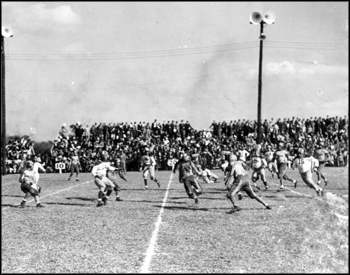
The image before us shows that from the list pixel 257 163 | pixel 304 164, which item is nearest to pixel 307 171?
pixel 304 164

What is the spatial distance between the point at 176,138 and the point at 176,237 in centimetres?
2979

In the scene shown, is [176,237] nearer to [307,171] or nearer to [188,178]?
[188,178]

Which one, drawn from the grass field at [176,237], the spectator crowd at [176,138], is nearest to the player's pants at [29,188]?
the grass field at [176,237]

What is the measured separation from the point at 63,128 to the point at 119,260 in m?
30.3

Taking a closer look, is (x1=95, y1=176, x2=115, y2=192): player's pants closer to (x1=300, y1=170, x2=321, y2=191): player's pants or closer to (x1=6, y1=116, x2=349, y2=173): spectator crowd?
(x1=300, y1=170, x2=321, y2=191): player's pants

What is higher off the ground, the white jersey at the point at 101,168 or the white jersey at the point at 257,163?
the white jersey at the point at 101,168

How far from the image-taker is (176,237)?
30.5 feet

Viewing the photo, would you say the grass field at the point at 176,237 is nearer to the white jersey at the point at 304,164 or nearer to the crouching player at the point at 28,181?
the crouching player at the point at 28,181

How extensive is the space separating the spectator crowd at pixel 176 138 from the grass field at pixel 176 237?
867 inches

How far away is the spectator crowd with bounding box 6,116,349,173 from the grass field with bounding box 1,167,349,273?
72.3 feet

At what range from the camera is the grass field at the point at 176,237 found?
708 cm

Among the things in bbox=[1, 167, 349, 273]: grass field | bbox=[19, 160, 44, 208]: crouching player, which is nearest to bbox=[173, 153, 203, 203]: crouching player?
bbox=[1, 167, 349, 273]: grass field

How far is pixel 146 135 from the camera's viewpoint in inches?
1526

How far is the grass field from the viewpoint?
279 inches
